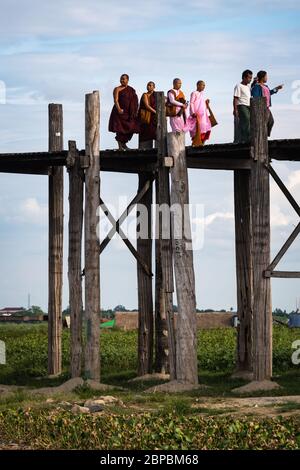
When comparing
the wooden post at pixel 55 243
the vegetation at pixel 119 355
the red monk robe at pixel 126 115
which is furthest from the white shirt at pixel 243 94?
the vegetation at pixel 119 355

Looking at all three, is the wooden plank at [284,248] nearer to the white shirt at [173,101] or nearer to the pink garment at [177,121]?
the pink garment at [177,121]

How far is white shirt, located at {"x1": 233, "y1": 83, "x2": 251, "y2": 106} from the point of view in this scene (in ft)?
78.9

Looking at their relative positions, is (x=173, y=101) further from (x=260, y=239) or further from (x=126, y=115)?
(x=260, y=239)

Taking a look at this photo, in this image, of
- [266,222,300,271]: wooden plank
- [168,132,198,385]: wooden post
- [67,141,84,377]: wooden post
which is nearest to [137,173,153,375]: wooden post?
[67,141,84,377]: wooden post

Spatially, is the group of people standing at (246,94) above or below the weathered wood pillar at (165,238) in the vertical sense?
above

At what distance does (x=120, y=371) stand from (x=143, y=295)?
1.79m

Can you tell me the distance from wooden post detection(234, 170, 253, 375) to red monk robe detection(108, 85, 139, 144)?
6.72 ft

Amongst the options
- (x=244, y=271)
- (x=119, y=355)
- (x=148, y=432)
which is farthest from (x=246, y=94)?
(x=148, y=432)

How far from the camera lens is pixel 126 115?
83.1ft

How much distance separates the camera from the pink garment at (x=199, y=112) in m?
24.6

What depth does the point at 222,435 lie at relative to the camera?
55.4ft

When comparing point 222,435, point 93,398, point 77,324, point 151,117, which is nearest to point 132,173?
point 151,117

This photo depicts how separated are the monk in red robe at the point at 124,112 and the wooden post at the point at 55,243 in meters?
1.48

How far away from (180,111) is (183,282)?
3.06m
